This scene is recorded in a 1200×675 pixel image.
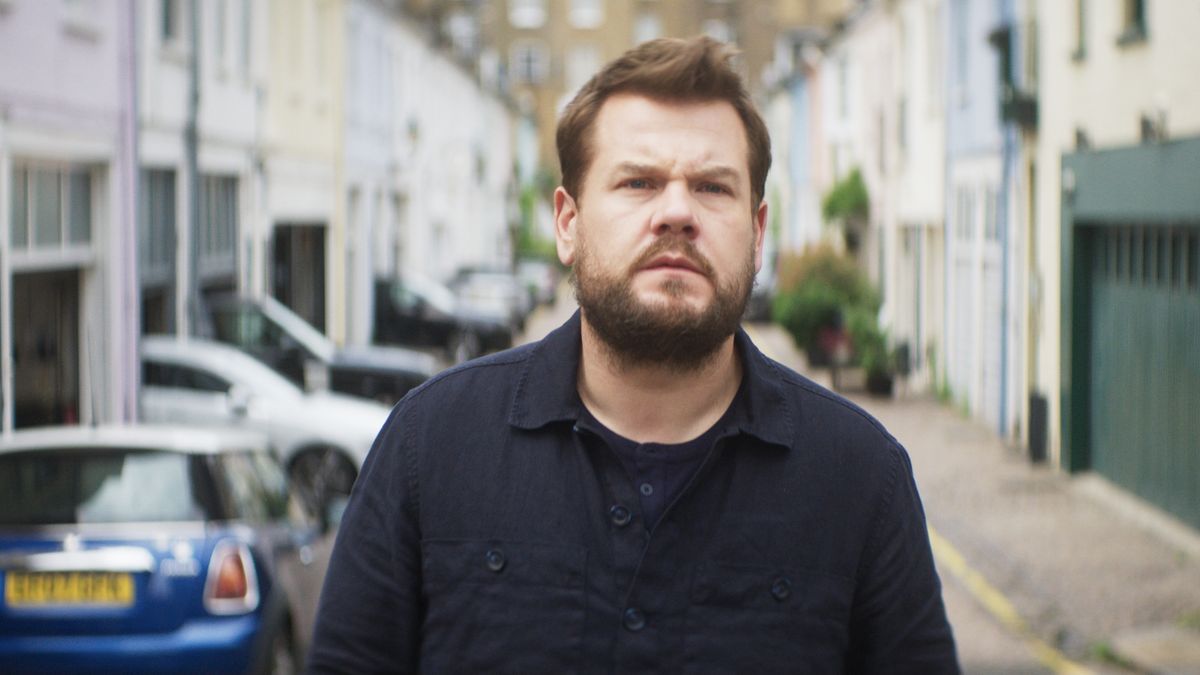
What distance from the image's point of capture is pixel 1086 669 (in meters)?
10.1

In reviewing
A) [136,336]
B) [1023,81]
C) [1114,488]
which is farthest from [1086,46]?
[136,336]

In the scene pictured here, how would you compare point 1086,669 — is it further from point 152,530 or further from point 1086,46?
point 1086,46

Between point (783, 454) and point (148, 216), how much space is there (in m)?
16.3

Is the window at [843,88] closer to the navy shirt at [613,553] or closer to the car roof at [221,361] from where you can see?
the car roof at [221,361]

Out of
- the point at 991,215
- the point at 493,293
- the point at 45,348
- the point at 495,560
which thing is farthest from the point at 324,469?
the point at 493,293

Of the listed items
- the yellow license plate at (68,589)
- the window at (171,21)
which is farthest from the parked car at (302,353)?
the yellow license plate at (68,589)

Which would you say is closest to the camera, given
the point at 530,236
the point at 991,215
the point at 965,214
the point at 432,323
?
the point at 991,215

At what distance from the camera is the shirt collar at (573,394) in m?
2.89

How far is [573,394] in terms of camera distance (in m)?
2.93

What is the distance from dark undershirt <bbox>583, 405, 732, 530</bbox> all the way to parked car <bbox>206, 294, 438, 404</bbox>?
16846mm

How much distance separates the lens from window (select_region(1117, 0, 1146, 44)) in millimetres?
A: 15562

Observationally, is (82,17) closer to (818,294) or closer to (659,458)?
(659,458)

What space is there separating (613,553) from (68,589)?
5452 mm

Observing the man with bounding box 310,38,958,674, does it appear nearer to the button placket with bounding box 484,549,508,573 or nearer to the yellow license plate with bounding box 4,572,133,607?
the button placket with bounding box 484,549,508,573
